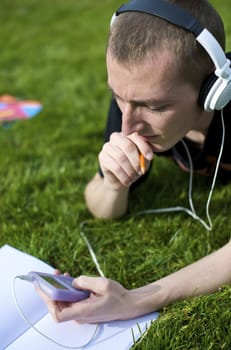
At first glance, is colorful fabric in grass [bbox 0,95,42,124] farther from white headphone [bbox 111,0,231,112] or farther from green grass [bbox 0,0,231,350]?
white headphone [bbox 111,0,231,112]

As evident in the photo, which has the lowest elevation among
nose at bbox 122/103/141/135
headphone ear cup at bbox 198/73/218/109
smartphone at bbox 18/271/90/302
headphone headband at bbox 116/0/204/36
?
smartphone at bbox 18/271/90/302

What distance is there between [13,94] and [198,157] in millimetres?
1804

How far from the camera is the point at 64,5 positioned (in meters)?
5.71

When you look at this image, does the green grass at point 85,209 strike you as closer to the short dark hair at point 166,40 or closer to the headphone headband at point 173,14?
the short dark hair at point 166,40

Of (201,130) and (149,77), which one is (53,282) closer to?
(149,77)

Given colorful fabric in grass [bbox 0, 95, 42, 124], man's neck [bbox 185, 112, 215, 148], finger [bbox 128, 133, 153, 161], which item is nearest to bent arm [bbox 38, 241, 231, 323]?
finger [bbox 128, 133, 153, 161]

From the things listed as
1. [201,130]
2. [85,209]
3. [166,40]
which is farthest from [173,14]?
[85,209]

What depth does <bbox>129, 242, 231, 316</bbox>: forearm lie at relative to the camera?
1719 mm

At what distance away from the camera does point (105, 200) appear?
222 centimetres

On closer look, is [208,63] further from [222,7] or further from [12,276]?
[222,7]

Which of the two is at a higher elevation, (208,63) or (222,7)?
(208,63)

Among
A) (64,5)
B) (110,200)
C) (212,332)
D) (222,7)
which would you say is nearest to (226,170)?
(110,200)

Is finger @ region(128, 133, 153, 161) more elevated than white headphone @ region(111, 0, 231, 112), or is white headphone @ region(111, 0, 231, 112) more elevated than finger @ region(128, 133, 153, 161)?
white headphone @ region(111, 0, 231, 112)

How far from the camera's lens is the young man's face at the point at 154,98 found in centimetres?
170
